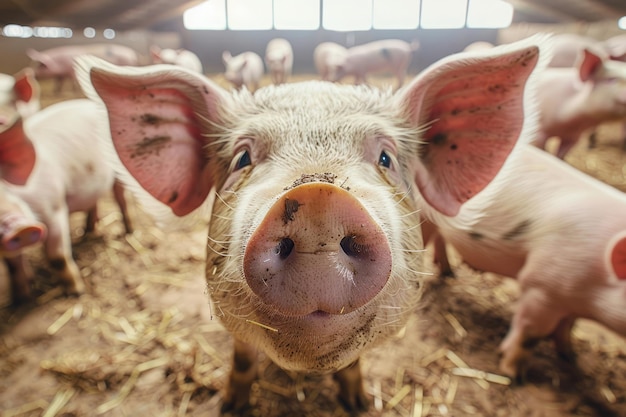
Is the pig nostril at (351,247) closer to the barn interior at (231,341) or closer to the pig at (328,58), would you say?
the barn interior at (231,341)

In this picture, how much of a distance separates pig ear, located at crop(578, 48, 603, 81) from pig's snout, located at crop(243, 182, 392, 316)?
3.01m

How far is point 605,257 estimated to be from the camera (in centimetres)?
149

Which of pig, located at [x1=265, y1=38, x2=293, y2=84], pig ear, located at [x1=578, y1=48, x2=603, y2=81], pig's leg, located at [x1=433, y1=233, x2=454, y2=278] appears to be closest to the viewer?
pig, located at [x1=265, y1=38, x2=293, y2=84]

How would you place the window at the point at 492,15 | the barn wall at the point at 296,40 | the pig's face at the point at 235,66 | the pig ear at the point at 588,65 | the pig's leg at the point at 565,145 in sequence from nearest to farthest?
the window at the point at 492,15 < the barn wall at the point at 296,40 < the pig's face at the point at 235,66 < the pig ear at the point at 588,65 < the pig's leg at the point at 565,145

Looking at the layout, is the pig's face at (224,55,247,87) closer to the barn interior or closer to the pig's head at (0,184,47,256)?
the barn interior

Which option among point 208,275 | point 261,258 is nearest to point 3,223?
point 208,275

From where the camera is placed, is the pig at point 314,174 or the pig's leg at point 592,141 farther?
the pig's leg at point 592,141

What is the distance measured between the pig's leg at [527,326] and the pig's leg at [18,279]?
2.43 m

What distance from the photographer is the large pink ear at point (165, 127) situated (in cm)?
110

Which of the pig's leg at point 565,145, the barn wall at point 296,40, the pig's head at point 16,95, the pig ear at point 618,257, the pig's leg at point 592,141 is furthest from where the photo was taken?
the pig's leg at point 592,141

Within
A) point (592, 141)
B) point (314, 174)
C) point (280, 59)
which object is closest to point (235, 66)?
point (280, 59)

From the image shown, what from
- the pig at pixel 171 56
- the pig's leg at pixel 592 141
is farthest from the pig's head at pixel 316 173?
the pig's leg at pixel 592 141

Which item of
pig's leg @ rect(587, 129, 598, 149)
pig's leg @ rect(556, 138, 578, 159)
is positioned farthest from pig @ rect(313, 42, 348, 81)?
pig's leg @ rect(587, 129, 598, 149)

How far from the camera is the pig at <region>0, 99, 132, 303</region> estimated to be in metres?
1.81
